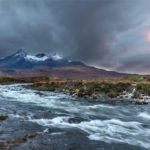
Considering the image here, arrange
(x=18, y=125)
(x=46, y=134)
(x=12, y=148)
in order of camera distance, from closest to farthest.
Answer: (x=12, y=148), (x=46, y=134), (x=18, y=125)

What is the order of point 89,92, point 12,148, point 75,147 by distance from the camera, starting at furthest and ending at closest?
point 89,92
point 75,147
point 12,148

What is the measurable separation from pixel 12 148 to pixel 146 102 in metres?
16.3

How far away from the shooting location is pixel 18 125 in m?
7.78

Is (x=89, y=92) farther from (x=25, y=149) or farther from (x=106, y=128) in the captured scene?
(x=25, y=149)

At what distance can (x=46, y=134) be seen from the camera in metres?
6.84

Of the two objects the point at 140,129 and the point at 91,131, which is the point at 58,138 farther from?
Answer: the point at 140,129

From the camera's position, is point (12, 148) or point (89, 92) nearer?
point (12, 148)

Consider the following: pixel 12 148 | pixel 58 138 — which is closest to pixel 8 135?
pixel 12 148

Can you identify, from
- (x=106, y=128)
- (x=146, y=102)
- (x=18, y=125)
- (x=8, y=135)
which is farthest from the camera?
(x=146, y=102)

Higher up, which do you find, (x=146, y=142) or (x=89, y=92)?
(x=89, y=92)

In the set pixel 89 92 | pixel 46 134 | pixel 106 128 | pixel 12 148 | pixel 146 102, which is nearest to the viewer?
pixel 12 148

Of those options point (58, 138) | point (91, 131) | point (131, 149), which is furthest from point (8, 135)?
point (131, 149)

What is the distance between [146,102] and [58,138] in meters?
14.4

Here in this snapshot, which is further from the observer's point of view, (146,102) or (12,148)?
(146,102)
